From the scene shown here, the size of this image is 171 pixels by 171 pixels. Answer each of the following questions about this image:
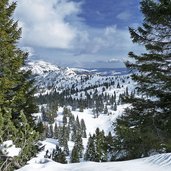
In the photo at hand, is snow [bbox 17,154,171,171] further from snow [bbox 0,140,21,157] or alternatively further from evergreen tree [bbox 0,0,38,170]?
evergreen tree [bbox 0,0,38,170]

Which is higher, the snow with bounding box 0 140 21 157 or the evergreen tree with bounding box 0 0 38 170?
the evergreen tree with bounding box 0 0 38 170

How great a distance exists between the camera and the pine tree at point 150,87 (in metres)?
14.2

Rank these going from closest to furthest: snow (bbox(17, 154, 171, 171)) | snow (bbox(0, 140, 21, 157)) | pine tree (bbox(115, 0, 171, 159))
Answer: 1. snow (bbox(17, 154, 171, 171))
2. snow (bbox(0, 140, 21, 157))
3. pine tree (bbox(115, 0, 171, 159))

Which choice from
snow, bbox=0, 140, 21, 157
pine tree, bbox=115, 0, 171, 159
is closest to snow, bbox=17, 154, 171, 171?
snow, bbox=0, 140, 21, 157

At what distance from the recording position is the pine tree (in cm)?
1421

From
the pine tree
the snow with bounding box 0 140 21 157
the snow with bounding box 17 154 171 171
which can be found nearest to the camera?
the snow with bounding box 17 154 171 171

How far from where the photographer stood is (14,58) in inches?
671

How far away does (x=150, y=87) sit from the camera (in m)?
15.4

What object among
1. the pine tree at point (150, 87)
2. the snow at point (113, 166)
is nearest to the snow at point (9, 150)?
the snow at point (113, 166)

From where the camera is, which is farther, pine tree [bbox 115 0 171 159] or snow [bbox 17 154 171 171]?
pine tree [bbox 115 0 171 159]

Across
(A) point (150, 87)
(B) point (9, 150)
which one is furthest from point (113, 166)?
(A) point (150, 87)

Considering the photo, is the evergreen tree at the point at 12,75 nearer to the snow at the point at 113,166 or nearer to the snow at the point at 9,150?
the snow at the point at 9,150

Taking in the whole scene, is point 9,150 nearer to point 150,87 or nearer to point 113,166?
point 113,166

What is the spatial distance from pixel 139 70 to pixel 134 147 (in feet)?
11.6
